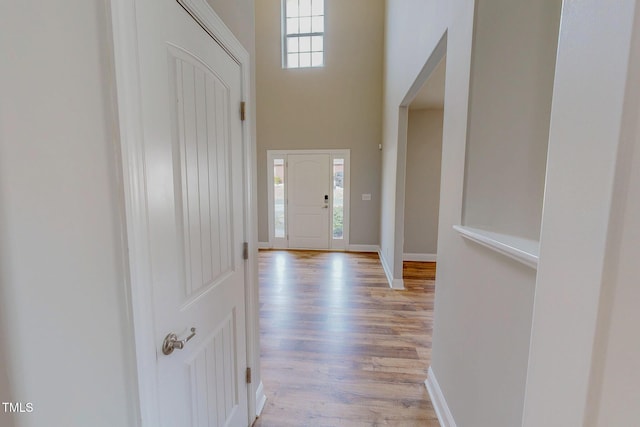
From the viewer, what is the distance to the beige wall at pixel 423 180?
15.0 ft

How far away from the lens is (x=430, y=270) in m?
4.39

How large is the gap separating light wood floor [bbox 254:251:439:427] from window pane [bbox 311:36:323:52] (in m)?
4.49

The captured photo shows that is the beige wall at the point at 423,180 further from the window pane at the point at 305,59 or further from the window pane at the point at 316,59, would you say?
the window pane at the point at 305,59

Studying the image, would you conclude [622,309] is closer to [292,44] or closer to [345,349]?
[345,349]

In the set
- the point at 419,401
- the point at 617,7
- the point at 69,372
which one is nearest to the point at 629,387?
the point at 617,7

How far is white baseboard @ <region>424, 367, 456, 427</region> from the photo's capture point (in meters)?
1.53

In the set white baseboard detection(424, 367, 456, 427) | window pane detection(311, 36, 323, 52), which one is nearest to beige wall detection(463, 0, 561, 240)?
white baseboard detection(424, 367, 456, 427)

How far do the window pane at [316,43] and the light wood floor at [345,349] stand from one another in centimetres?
449

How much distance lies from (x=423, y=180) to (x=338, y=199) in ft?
5.64

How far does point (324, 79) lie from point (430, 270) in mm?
4115

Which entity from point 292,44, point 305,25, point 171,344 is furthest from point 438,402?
point 305,25

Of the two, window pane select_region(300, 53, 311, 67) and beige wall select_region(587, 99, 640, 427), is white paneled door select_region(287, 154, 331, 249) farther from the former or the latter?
beige wall select_region(587, 99, 640, 427)

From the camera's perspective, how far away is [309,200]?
5.67m

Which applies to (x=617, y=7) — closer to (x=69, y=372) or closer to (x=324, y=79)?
(x=69, y=372)
